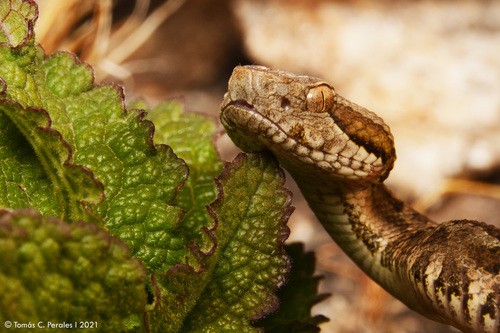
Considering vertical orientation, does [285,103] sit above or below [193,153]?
above

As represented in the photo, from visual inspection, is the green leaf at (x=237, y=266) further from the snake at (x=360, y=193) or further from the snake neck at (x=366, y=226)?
the snake neck at (x=366, y=226)

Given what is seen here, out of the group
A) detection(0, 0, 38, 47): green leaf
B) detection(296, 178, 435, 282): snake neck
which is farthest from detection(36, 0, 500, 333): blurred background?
detection(0, 0, 38, 47): green leaf

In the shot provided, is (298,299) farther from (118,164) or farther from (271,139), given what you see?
(118,164)

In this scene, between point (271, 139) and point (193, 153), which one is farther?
point (193, 153)

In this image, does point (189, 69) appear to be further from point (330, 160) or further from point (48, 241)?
point (48, 241)

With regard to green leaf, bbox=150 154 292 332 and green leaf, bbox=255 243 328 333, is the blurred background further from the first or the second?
green leaf, bbox=150 154 292 332

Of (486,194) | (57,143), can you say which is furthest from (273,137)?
(486,194)

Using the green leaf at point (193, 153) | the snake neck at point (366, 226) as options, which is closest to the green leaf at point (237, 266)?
the green leaf at point (193, 153)

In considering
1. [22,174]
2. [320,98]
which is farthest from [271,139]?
[22,174]
